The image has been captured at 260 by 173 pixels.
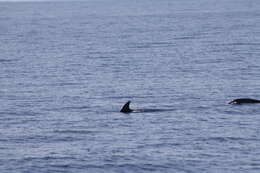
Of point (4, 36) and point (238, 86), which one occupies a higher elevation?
point (4, 36)

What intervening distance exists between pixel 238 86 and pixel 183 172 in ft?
72.0

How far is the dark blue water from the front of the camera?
98.4ft

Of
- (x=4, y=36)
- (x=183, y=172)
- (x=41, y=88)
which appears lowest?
(x=183, y=172)

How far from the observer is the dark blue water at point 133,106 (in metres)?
30.0

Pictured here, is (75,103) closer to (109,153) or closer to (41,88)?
(41,88)

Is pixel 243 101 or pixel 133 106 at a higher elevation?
pixel 133 106

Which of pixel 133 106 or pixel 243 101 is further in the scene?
pixel 133 106

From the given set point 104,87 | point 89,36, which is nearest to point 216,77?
point 104,87

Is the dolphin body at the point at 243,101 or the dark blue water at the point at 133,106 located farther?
the dolphin body at the point at 243,101

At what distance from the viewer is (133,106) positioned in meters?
42.9

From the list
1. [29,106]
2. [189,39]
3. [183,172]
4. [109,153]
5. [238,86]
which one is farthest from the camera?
[189,39]

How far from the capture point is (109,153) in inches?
1220

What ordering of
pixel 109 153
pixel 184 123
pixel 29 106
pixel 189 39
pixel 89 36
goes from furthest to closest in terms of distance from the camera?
pixel 89 36, pixel 189 39, pixel 29 106, pixel 184 123, pixel 109 153

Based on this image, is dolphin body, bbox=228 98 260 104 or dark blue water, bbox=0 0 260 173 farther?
dolphin body, bbox=228 98 260 104
